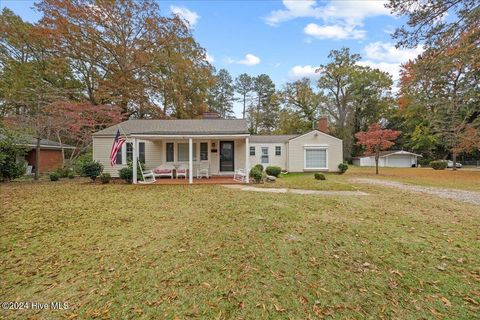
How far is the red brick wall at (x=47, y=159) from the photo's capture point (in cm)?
1856

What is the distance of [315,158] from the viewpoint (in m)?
19.9

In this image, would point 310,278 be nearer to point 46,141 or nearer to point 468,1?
point 468,1

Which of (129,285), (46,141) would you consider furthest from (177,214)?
(46,141)

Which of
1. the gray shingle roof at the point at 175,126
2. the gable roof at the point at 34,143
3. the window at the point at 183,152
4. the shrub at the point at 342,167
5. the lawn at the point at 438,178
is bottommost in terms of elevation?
the lawn at the point at 438,178

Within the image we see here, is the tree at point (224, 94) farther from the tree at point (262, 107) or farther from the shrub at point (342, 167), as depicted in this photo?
the shrub at point (342, 167)

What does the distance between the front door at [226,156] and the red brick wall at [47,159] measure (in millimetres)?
15237

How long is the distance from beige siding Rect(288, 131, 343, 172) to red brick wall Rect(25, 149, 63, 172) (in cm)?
2048

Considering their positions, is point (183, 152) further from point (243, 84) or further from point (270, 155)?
point (243, 84)

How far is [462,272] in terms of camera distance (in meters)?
3.30

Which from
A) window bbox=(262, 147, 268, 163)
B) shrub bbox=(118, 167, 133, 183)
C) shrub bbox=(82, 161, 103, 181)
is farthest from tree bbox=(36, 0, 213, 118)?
shrub bbox=(118, 167, 133, 183)

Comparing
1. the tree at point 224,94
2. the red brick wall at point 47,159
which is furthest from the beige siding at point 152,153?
the tree at point 224,94

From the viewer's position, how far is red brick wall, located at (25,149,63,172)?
731 inches

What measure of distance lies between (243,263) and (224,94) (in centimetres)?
3889

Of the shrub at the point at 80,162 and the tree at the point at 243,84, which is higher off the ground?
the tree at the point at 243,84
